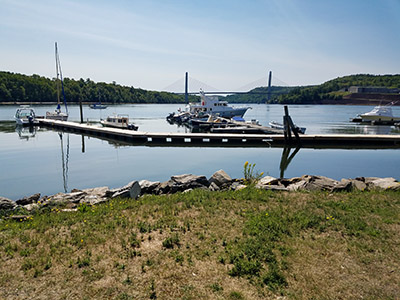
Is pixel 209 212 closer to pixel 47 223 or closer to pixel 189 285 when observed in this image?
pixel 189 285

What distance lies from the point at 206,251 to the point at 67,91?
146 meters

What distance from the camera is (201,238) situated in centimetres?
540

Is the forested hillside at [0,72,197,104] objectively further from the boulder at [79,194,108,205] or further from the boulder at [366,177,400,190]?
the boulder at [366,177,400,190]

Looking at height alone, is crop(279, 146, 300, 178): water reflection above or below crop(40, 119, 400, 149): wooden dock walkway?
below

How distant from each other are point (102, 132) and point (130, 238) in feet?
89.1

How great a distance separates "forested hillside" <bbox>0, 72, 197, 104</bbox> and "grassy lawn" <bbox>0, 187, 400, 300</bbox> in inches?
3856

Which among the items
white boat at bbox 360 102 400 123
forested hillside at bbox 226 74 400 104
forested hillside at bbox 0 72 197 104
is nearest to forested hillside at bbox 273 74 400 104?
forested hillside at bbox 226 74 400 104

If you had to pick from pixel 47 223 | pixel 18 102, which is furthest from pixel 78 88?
pixel 47 223

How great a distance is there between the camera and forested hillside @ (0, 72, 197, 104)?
120 meters

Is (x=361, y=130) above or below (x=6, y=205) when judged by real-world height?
above

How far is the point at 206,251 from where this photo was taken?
4941 millimetres

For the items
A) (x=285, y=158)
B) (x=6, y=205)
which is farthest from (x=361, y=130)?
(x=6, y=205)

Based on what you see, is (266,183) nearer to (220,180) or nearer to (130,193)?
(220,180)

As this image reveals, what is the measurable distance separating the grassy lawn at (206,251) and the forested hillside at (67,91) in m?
97.9
